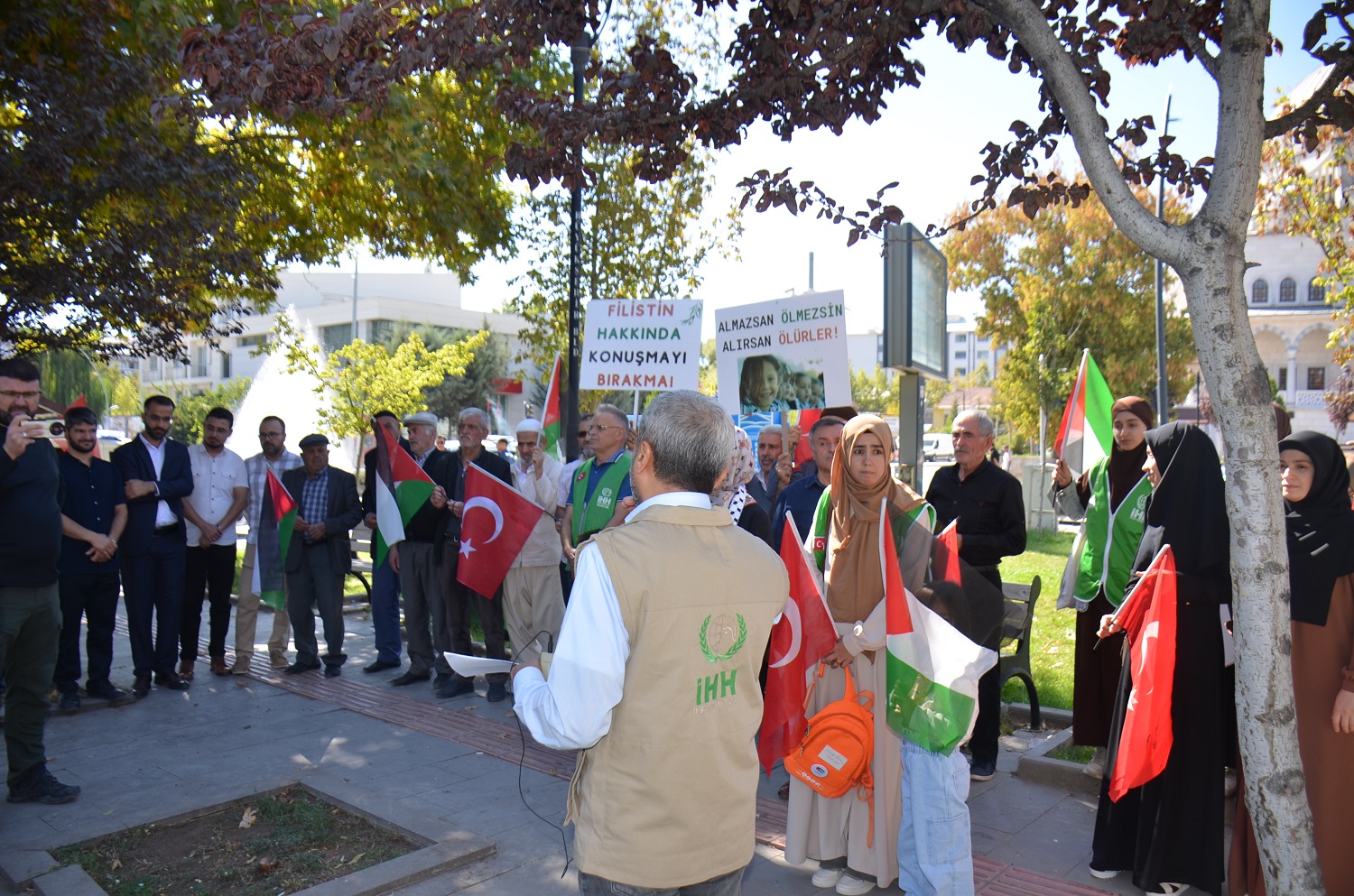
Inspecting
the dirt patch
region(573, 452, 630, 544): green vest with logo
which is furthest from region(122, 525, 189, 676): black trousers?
region(573, 452, 630, 544): green vest with logo

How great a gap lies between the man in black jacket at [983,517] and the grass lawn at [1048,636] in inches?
76.9

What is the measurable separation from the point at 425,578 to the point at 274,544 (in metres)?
1.47

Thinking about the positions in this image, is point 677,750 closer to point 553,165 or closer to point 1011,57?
point 553,165

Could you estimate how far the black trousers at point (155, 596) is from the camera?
821 centimetres

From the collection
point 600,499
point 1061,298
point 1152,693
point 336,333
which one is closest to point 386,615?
point 600,499

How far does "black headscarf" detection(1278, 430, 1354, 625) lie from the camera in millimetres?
4246

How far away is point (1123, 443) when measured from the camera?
6.23 m

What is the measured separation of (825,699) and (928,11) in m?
3.48

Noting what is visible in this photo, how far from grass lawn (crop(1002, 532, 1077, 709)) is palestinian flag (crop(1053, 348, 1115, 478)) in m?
1.76

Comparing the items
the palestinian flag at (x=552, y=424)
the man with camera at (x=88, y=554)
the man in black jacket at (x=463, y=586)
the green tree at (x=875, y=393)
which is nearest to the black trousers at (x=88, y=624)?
the man with camera at (x=88, y=554)

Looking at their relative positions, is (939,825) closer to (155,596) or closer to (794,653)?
(794,653)

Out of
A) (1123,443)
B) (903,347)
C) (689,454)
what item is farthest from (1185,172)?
(689,454)

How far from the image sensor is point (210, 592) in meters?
8.93

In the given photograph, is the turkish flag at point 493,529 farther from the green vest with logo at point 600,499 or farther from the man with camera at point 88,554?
the man with camera at point 88,554
